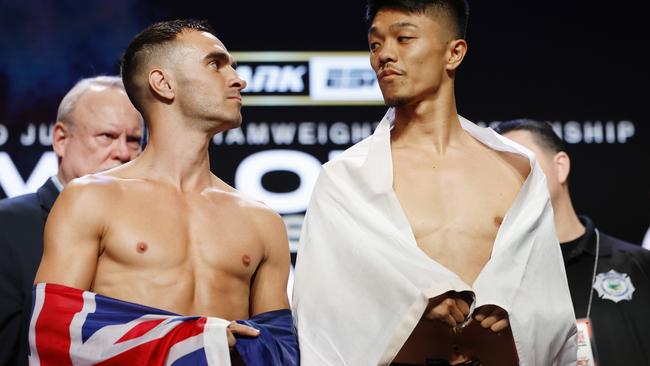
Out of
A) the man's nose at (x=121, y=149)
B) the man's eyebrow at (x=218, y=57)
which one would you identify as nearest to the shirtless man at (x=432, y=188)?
the man's eyebrow at (x=218, y=57)

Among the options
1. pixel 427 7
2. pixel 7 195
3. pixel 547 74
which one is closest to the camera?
pixel 427 7

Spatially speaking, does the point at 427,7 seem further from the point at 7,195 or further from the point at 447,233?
the point at 7,195

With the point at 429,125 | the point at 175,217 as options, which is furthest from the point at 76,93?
the point at 429,125

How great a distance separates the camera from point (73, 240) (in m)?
2.23

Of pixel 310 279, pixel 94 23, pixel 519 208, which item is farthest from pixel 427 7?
pixel 94 23

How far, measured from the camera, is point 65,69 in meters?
3.93

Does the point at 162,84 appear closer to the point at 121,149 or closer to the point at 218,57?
the point at 218,57

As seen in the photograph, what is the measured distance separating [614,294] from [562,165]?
530mm

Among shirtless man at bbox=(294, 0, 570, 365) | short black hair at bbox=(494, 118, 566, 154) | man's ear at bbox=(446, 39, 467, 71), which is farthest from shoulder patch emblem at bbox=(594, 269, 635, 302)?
man's ear at bbox=(446, 39, 467, 71)

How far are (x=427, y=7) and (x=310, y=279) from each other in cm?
77

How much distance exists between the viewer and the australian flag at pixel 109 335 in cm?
217

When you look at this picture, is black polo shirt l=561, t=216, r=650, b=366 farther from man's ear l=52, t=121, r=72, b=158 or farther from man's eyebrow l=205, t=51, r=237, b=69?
man's ear l=52, t=121, r=72, b=158

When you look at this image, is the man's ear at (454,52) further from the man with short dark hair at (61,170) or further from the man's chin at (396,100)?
the man with short dark hair at (61,170)

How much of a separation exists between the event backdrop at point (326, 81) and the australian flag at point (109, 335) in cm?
168
